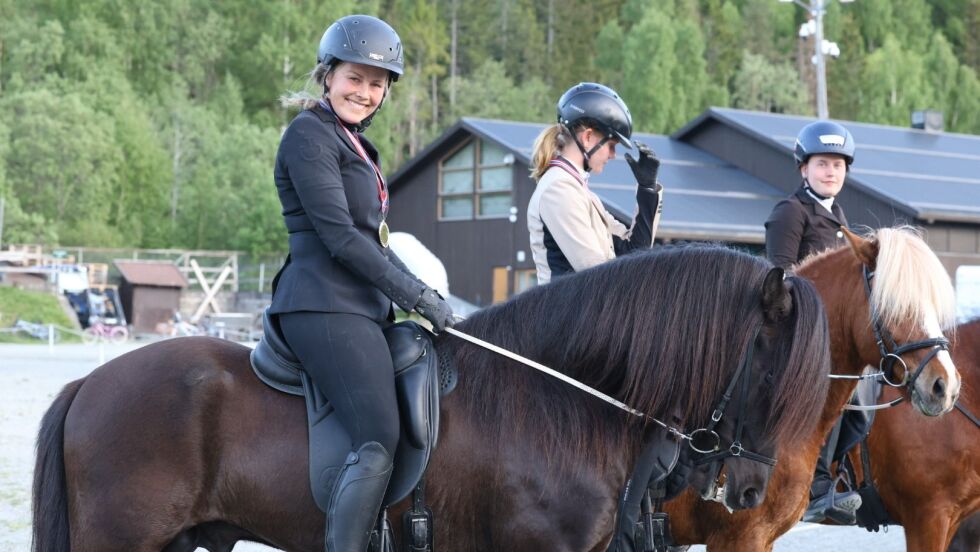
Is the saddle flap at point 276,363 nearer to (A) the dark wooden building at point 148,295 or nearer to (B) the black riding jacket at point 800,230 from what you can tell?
(B) the black riding jacket at point 800,230

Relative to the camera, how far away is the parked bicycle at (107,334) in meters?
35.0

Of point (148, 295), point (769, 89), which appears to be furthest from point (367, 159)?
point (769, 89)

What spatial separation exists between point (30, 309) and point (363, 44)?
3608 cm

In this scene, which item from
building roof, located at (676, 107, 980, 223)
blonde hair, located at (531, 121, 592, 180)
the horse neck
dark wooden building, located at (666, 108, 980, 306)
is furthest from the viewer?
dark wooden building, located at (666, 108, 980, 306)

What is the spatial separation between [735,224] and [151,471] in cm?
2641

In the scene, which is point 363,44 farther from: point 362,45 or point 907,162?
point 907,162

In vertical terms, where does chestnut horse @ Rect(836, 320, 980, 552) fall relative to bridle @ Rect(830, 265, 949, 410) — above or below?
below

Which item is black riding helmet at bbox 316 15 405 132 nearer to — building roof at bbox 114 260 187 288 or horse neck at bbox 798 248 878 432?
horse neck at bbox 798 248 878 432

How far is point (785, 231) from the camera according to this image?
618 centimetres

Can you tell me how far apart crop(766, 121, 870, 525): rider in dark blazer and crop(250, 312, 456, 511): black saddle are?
2.74 meters

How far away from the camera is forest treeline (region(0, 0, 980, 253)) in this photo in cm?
5700

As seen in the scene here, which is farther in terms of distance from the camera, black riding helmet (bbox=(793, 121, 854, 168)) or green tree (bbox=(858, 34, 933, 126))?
green tree (bbox=(858, 34, 933, 126))

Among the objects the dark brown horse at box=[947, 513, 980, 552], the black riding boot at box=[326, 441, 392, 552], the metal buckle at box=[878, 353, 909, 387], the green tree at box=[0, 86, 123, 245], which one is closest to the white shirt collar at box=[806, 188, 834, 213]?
the metal buckle at box=[878, 353, 909, 387]

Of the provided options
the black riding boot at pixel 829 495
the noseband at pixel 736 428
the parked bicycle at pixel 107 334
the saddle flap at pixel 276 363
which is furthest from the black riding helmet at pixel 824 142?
the parked bicycle at pixel 107 334
